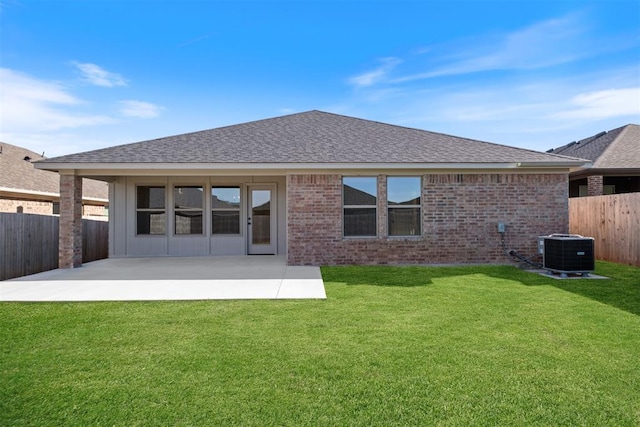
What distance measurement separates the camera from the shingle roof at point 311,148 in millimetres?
10227

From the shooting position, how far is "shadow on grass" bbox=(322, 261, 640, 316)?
6.65 meters

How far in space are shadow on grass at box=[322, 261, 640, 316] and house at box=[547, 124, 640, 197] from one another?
275 inches

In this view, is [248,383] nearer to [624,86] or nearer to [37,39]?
[37,39]

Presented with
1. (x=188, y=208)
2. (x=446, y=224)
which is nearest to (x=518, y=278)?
(x=446, y=224)

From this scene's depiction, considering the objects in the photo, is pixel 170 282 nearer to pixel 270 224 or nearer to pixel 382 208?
pixel 270 224

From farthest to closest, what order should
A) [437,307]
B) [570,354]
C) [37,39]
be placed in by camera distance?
[37,39] → [437,307] → [570,354]

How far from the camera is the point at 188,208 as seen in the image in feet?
42.5

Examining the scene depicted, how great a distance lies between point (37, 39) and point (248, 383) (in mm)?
15699

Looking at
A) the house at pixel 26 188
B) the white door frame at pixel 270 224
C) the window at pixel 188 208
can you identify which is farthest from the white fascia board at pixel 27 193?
the white door frame at pixel 270 224

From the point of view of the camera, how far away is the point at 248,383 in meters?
3.24

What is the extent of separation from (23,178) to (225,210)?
11843 mm

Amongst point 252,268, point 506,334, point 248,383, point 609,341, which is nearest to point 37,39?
point 252,268

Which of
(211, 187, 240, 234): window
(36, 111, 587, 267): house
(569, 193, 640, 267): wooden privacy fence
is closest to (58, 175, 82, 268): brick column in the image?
(36, 111, 587, 267): house

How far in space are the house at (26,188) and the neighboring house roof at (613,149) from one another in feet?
82.0
